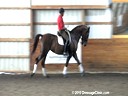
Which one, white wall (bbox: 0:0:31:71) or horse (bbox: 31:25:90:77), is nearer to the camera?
horse (bbox: 31:25:90:77)

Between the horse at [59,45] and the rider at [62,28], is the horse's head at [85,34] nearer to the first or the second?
the horse at [59,45]

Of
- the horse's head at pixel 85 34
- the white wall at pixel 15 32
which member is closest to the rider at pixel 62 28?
the horse's head at pixel 85 34

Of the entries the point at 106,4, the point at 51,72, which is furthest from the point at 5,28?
the point at 106,4

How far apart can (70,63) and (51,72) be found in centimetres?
77

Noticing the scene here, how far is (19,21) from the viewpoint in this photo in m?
16.7

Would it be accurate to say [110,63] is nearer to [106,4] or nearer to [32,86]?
[106,4]

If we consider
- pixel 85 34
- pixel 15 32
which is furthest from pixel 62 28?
pixel 15 32

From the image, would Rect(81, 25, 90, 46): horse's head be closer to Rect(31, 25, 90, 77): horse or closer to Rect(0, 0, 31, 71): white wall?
Rect(31, 25, 90, 77): horse

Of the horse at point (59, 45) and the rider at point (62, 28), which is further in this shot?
the horse at point (59, 45)

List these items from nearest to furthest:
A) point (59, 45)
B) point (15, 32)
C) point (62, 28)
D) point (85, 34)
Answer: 1. point (62, 28)
2. point (59, 45)
3. point (85, 34)
4. point (15, 32)

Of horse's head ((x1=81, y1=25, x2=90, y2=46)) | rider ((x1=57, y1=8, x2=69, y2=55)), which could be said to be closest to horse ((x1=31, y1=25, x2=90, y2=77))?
horse's head ((x1=81, y1=25, x2=90, y2=46))

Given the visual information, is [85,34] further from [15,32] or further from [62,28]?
[15,32]

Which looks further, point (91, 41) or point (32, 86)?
point (91, 41)

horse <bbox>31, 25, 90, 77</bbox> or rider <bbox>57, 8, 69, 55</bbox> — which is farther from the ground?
rider <bbox>57, 8, 69, 55</bbox>
